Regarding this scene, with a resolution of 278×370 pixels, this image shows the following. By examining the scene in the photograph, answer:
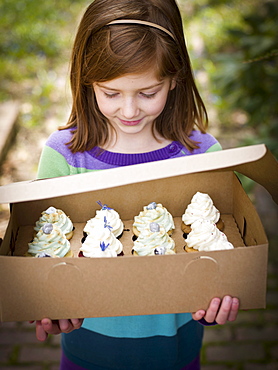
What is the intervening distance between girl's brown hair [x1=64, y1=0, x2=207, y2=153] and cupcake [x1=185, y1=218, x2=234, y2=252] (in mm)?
362

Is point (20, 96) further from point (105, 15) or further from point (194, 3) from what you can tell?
point (105, 15)

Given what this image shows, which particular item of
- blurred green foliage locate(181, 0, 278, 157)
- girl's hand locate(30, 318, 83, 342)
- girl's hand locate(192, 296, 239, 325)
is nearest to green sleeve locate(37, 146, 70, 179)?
girl's hand locate(30, 318, 83, 342)

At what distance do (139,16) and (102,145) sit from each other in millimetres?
513

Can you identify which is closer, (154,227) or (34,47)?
(154,227)

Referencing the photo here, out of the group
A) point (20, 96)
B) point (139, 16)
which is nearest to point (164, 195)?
point (139, 16)

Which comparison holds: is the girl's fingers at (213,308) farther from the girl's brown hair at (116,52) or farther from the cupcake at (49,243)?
the girl's brown hair at (116,52)

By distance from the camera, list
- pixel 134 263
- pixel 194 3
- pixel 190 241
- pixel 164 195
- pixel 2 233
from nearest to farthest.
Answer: pixel 134 263 < pixel 2 233 < pixel 190 241 < pixel 164 195 < pixel 194 3

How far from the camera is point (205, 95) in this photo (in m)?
5.85

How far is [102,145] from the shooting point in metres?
1.83

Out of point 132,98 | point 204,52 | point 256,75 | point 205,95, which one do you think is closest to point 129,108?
point 132,98

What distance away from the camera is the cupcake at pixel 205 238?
1.56 metres

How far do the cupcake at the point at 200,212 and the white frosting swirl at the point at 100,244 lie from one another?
0.28 metres

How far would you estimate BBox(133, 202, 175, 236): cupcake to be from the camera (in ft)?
5.37

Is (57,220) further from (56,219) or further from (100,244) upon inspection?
(100,244)
